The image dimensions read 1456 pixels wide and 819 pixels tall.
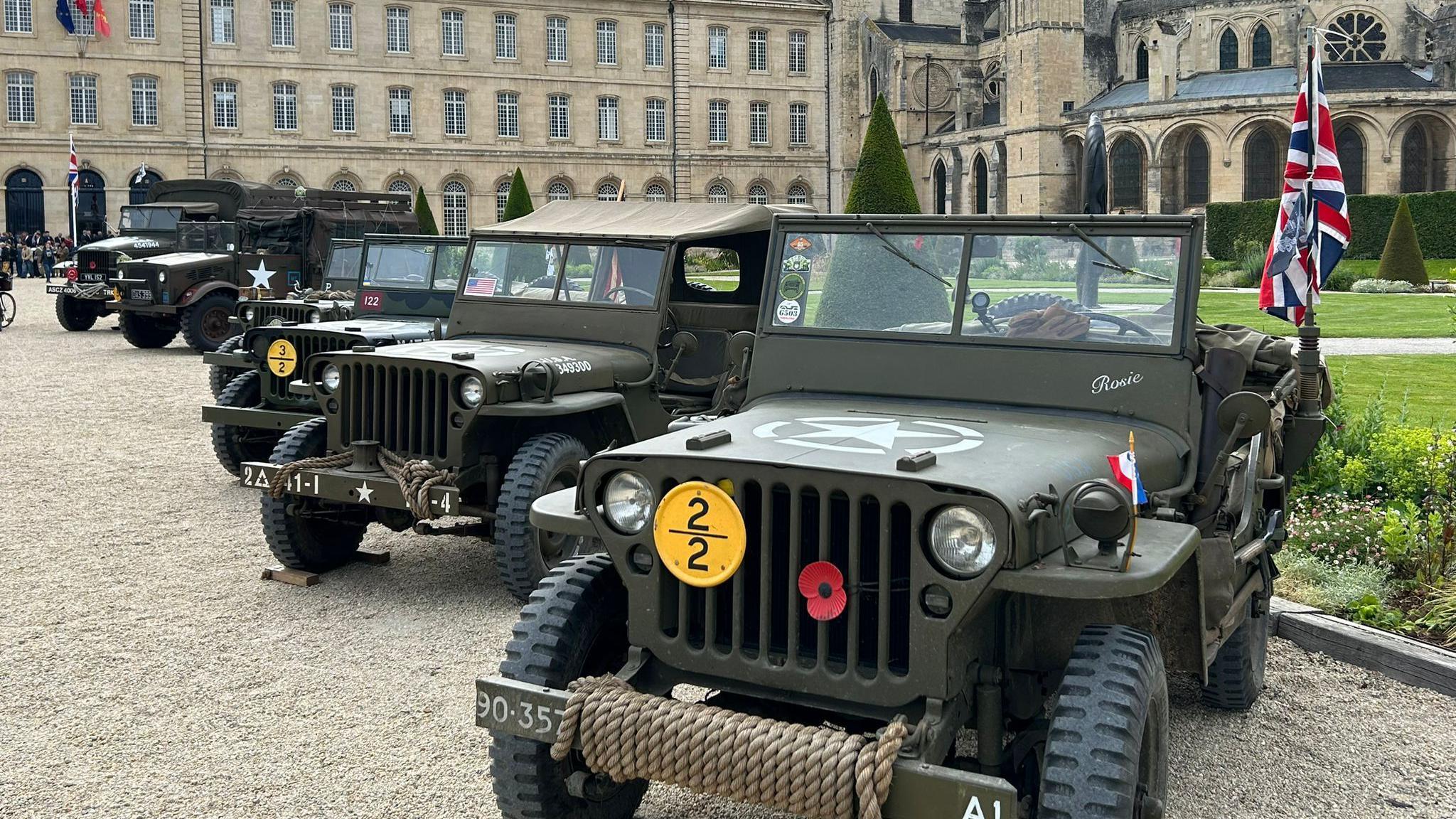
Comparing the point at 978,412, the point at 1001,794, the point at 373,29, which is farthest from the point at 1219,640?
the point at 373,29

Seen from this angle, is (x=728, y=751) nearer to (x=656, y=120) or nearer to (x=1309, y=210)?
(x=1309, y=210)

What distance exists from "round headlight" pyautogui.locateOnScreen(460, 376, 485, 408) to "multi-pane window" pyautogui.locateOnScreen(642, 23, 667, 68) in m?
52.3

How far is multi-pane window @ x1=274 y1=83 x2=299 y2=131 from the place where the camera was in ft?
171

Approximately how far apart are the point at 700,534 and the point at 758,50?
58.0 m

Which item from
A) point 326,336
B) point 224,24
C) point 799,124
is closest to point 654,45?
point 799,124

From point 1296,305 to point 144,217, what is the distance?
20209mm

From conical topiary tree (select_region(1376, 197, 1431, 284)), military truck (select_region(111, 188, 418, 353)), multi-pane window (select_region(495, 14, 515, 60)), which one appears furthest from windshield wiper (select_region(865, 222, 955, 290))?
multi-pane window (select_region(495, 14, 515, 60))

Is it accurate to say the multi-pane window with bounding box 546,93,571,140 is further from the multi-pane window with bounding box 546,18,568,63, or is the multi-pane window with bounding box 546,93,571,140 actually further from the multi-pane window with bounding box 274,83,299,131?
the multi-pane window with bounding box 274,83,299,131

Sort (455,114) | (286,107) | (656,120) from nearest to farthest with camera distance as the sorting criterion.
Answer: (286,107)
(455,114)
(656,120)

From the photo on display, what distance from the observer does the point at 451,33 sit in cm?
5462

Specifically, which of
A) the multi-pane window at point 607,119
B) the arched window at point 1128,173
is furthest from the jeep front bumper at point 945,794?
the multi-pane window at point 607,119

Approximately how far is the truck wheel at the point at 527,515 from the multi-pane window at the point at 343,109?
49.4 m

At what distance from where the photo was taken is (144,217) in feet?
77.3

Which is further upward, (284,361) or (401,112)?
(401,112)
